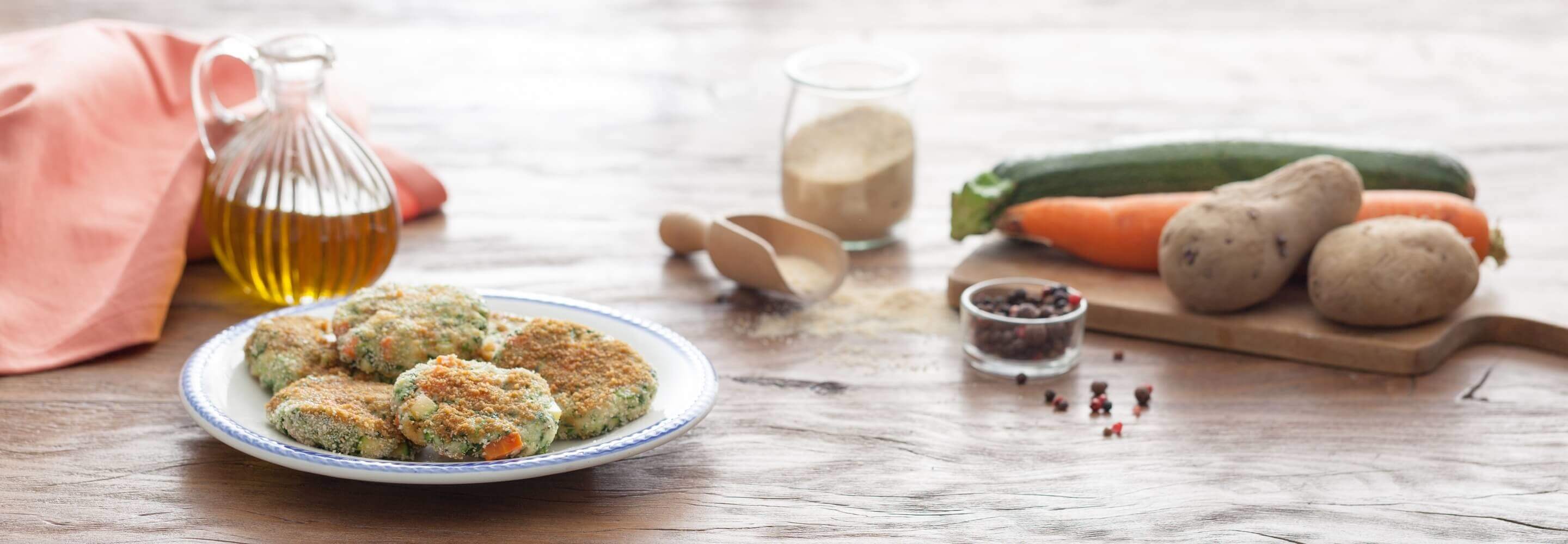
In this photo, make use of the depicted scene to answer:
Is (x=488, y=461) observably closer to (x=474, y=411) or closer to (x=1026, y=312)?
(x=474, y=411)

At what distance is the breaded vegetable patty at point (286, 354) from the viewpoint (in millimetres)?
1307

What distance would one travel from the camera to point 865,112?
6.32 feet

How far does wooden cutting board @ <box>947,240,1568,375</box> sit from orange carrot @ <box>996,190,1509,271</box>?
46 millimetres

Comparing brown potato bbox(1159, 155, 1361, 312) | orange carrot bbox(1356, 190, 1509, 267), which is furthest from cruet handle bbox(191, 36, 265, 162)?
orange carrot bbox(1356, 190, 1509, 267)

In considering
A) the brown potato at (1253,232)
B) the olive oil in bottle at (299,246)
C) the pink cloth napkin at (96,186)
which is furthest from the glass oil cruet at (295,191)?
the brown potato at (1253,232)

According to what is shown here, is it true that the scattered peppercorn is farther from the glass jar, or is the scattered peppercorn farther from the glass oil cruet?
the glass oil cruet

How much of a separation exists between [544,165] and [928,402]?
964 millimetres

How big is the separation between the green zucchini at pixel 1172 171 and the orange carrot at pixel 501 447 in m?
0.86

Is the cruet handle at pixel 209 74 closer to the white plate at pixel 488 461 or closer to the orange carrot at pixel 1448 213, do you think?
the white plate at pixel 488 461

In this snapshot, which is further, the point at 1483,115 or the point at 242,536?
the point at 1483,115

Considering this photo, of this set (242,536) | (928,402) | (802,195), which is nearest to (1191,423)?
(928,402)

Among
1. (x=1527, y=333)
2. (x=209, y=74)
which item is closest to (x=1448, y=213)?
(x=1527, y=333)

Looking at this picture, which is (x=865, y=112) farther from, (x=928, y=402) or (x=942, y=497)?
(x=942, y=497)

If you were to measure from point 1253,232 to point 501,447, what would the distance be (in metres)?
0.90
